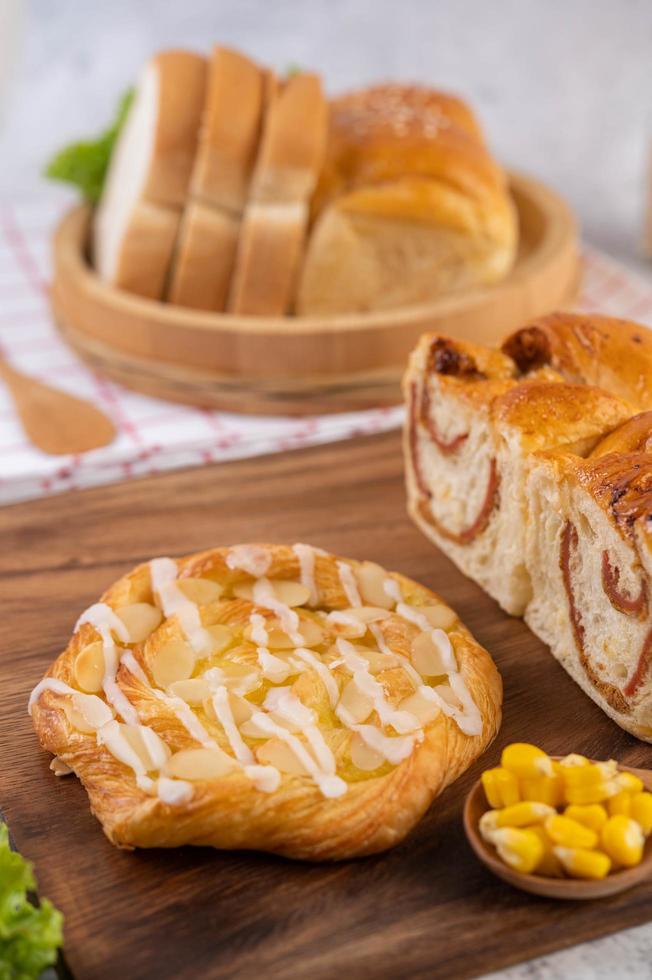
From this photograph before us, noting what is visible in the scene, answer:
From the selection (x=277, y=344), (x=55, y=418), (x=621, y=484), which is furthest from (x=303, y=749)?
(x=55, y=418)

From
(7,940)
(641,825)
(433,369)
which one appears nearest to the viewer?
(7,940)

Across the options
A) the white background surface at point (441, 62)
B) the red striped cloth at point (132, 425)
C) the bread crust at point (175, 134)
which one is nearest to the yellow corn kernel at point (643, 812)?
the red striped cloth at point (132, 425)

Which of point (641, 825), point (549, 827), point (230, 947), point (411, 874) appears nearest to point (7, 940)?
point (230, 947)

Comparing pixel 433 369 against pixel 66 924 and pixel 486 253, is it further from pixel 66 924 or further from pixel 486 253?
pixel 66 924

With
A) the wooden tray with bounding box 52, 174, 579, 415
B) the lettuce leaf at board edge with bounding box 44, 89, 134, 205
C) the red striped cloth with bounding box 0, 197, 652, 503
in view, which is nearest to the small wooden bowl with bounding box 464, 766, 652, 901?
the red striped cloth with bounding box 0, 197, 652, 503

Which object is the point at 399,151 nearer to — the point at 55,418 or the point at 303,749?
the point at 55,418

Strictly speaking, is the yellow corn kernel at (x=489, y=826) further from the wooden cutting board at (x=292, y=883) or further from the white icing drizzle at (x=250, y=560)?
the white icing drizzle at (x=250, y=560)

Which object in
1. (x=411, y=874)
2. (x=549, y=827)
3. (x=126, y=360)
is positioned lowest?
(x=126, y=360)
